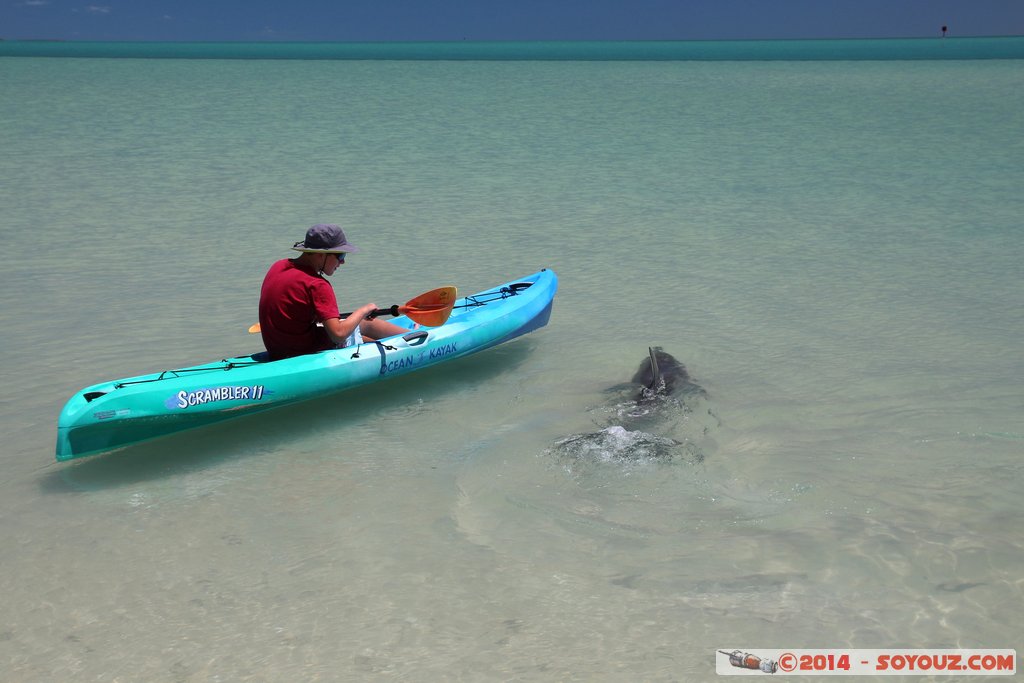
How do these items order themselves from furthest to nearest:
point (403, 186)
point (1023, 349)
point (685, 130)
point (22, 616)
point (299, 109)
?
point (299, 109), point (685, 130), point (403, 186), point (1023, 349), point (22, 616)

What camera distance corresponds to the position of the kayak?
4.94m

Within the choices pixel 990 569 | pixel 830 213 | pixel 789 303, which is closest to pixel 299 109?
pixel 830 213

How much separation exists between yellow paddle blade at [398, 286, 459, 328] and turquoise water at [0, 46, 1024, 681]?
17.5 inches

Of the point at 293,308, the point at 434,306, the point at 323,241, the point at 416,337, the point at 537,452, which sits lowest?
the point at 537,452

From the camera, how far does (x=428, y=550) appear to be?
14.2ft

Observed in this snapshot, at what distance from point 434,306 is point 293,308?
3.61 ft

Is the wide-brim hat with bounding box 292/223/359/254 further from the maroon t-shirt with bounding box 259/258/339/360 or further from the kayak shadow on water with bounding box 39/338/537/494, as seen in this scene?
the kayak shadow on water with bounding box 39/338/537/494

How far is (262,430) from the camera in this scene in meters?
5.69

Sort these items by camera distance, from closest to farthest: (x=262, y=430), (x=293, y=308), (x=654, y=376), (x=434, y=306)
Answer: (x=293, y=308)
(x=262, y=430)
(x=654, y=376)
(x=434, y=306)

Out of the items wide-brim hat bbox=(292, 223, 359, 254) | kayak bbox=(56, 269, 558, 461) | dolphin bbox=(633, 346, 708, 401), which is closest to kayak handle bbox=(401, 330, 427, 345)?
kayak bbox=(56, 269, 558, 461)

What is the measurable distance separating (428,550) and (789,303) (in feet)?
16.0

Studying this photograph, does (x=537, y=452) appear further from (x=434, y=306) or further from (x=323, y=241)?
(x=323, y=241)

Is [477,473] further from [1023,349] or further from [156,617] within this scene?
[1023,349]

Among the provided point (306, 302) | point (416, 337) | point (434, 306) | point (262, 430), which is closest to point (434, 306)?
point (434, 306)
